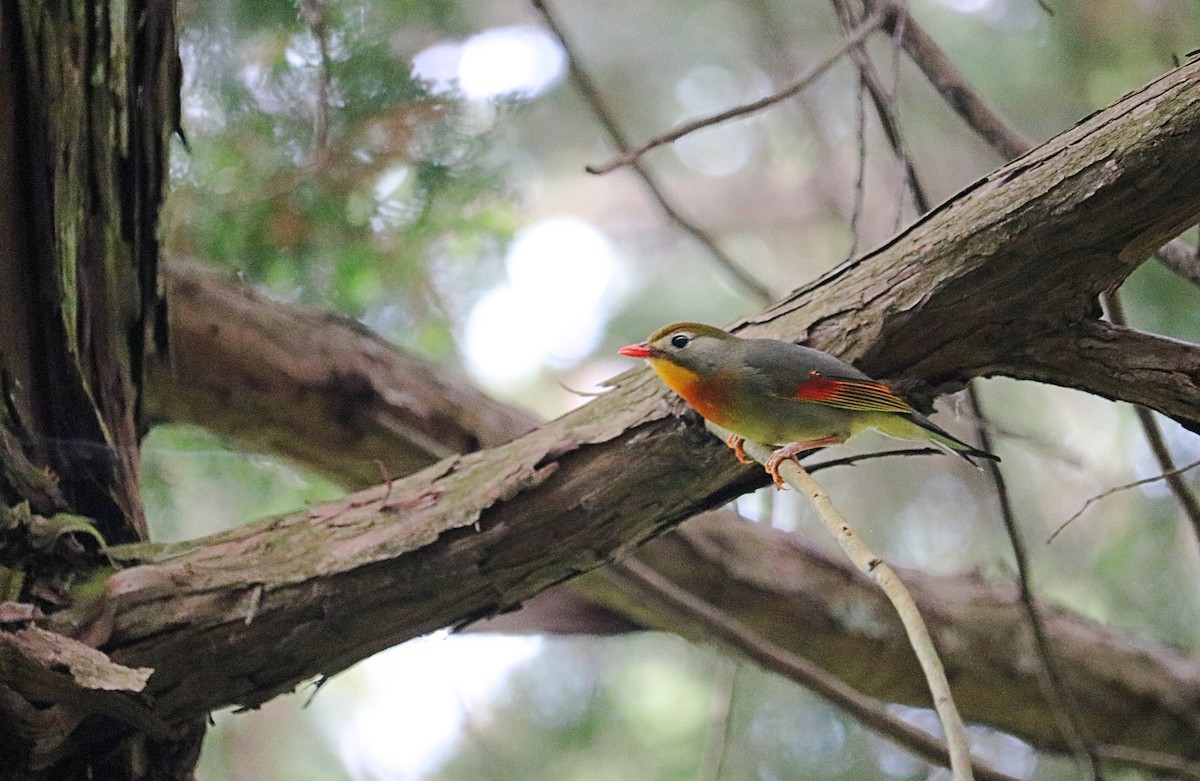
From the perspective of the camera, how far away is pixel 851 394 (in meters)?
1.61

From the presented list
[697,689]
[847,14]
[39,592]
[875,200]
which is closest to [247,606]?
[39,592]

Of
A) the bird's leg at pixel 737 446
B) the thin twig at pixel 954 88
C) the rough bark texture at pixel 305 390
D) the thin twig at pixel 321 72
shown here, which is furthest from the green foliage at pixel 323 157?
the bird's leg at pixel 737 446

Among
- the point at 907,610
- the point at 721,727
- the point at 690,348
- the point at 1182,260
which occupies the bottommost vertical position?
the point at 907,610

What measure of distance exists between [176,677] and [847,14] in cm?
177

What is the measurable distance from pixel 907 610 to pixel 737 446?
610 millimetres

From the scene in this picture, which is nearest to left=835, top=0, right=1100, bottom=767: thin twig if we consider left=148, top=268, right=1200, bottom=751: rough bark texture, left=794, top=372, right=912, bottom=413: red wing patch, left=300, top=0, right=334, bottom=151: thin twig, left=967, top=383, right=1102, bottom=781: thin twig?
left=967, top=383, right=1102, bottom=781: thin twig

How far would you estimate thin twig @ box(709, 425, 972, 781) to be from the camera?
96 cm

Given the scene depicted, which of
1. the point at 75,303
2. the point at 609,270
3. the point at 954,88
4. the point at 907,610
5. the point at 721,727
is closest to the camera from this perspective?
the point at 907,610

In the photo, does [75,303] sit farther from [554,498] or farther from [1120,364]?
[1120,364]

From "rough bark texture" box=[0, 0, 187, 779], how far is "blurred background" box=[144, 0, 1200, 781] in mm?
425

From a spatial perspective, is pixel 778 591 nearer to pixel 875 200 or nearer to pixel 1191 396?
pixel 1191 396

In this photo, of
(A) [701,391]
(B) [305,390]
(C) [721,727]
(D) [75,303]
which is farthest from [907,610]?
(B) [305,390]

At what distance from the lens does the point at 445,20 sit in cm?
293

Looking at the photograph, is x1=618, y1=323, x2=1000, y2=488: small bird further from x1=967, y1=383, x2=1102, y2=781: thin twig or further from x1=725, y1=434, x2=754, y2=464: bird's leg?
x1=967, y1=383, x2=1102, y2=781: thin twig
